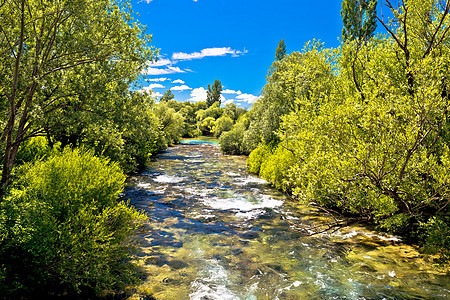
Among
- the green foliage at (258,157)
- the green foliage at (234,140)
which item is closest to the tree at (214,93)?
the green foliage at (234,140)

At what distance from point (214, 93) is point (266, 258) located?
167 meters

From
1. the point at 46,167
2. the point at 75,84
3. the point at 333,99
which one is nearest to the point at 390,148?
the point at 333,99

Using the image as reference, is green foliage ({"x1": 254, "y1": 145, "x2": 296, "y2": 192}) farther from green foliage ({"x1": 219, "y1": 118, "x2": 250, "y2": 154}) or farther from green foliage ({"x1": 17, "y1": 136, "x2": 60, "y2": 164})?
green foliage ({"x1": 219, "y1": 118, "x2": 250, "y2": 154})

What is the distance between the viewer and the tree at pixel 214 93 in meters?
171

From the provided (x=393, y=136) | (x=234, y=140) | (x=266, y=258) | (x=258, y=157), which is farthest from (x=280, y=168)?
(x=234, y=140)

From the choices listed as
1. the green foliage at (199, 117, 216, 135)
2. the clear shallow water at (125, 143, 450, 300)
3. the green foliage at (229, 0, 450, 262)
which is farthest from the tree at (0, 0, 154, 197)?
the green foliage at (199, 117, 216, 135)

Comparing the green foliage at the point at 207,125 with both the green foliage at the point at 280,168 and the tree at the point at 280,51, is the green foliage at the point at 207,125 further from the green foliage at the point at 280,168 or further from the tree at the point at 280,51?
the green foliage at the point at 280,168

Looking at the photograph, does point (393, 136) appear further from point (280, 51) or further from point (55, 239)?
point (280, 51)

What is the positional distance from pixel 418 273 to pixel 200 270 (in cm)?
773

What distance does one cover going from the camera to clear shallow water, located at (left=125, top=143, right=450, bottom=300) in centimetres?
796

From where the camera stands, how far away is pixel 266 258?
10289mm

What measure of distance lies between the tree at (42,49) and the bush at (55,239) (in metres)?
1.00

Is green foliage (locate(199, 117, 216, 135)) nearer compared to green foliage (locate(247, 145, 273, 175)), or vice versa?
green foliage (locate(247, 145, 273, 175))

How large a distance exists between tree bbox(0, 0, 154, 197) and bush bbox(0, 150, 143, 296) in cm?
100
